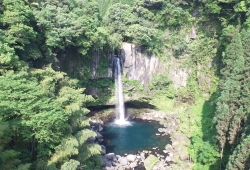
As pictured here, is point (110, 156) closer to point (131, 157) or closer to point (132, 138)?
point (131, 157)

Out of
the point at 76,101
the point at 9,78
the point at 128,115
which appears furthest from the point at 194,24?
the point at 9,78

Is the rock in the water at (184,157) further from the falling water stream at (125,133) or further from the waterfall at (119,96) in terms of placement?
the waterfall at (119,96)

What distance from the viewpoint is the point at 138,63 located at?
38031mm

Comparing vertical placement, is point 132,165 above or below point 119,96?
below

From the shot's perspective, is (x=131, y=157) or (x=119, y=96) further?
(x=119, y=96)

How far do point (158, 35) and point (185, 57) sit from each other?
5611 mm

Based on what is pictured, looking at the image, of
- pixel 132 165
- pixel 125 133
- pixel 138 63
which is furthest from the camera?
pixel 138 63

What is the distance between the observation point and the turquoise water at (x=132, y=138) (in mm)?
29297

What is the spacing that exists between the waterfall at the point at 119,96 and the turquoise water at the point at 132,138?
1.80 metres

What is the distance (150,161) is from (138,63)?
55.5 feet

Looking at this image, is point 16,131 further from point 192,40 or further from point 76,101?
point 192,40

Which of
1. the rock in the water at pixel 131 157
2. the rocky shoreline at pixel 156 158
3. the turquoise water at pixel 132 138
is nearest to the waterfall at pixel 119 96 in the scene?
the turquoise water at pixel 132 138

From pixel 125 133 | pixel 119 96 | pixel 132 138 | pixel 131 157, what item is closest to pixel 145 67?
pixel 119 96

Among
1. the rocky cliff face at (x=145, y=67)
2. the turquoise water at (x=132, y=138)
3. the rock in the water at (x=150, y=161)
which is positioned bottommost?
the rock in the water at (x=150, y=161)
